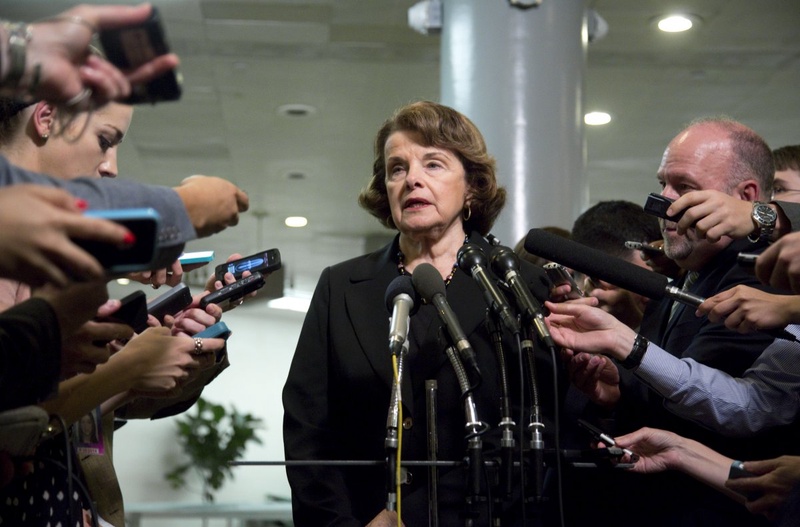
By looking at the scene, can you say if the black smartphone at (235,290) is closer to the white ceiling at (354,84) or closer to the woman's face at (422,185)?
the woman's face at (422,185)

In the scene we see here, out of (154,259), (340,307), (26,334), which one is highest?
(154,259)

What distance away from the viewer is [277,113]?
8156 millimetres

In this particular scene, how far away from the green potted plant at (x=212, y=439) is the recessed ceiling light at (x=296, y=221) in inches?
127

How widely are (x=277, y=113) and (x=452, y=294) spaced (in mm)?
5779

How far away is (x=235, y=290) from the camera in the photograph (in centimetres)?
→ 245

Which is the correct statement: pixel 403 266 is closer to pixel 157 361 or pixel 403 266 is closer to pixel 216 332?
pixel 216 332

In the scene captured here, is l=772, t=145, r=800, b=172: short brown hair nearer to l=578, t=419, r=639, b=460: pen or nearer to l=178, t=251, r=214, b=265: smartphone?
l=578, t=419, r=639, b=460: pen

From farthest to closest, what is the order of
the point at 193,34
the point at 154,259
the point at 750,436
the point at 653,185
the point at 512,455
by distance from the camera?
the point at 653,185 → the point at 193,34 → the point at 750,436 → the point at 512,455 → the point at 154,259

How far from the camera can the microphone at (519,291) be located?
6.58 feet

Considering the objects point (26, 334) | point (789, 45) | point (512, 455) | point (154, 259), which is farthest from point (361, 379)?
point (789, 45)

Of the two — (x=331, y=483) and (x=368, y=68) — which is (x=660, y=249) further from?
(x=368, y=68)

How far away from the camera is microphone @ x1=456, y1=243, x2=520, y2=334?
2053 millimetres

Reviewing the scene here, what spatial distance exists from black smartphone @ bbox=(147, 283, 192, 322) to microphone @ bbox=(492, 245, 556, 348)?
2.49 feet

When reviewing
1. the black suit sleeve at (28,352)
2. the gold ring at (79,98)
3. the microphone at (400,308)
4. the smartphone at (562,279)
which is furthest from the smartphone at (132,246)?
the smartphone at (562,279)
